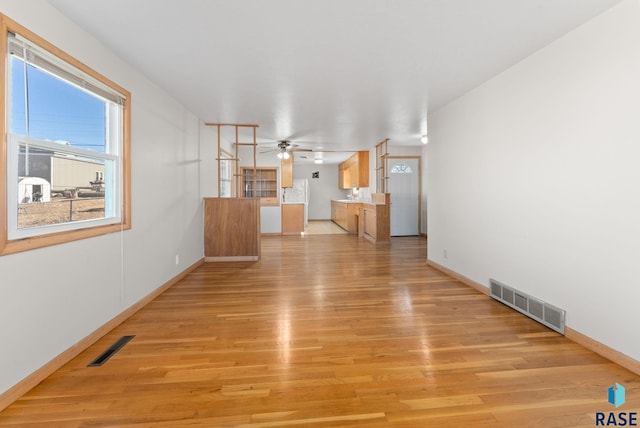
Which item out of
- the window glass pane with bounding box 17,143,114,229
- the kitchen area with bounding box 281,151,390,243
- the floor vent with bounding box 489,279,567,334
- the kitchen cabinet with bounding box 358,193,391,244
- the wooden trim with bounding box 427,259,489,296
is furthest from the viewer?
the kitchen area with bounding box 281,151,390,243

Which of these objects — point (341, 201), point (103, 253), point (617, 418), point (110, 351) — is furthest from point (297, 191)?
point (617, 418)

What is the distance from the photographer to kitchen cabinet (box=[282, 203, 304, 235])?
8.13 meters

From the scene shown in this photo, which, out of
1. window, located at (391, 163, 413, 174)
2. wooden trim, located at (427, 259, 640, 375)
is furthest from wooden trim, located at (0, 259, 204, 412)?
window, located at (391, 163, 413, 174)

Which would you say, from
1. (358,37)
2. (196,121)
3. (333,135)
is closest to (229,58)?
(358,37)

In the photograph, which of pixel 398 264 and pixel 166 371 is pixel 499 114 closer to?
pixel 398 264

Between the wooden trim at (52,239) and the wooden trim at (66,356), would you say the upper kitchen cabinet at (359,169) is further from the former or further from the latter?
the wooden trim at (52,239)

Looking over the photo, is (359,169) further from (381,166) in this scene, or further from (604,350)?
(604,350)

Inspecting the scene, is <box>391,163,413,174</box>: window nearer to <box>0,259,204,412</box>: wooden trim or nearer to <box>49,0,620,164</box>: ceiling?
<box>49,0,620,164</box>: ceiling

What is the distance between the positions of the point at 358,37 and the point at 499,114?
5.78 feet

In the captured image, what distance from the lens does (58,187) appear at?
6.75 ft

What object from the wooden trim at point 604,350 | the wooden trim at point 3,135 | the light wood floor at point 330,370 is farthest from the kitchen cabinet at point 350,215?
the wooden trim at point 3,135

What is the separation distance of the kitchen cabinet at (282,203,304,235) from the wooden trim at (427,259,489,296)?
420 cm

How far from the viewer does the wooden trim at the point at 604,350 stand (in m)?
1.86

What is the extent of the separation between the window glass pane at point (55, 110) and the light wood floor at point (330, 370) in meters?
1.55
